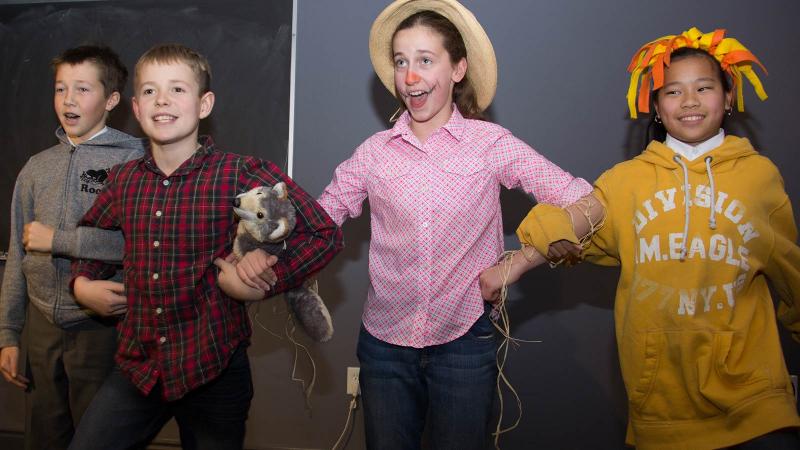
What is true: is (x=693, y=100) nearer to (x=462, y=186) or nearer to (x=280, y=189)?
(x=462, y=186)

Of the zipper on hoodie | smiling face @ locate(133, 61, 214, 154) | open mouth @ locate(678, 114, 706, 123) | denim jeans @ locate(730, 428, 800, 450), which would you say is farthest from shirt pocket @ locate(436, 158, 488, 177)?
the zipper on hoodie

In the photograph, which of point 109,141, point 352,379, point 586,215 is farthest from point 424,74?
point 352,379

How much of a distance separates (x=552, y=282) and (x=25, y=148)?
2.39 m

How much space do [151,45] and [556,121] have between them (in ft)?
5.83

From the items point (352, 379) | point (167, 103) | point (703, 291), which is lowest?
point (352, 379)

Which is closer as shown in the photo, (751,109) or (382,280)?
(382,280)

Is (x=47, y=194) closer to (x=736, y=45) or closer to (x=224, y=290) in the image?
(x=224, y=290)

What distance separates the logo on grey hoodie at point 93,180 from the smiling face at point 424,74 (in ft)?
3.23

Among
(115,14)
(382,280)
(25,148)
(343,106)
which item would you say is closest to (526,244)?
(382,280)

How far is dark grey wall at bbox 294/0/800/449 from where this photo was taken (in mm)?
2328

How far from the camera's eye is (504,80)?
245 centimetres

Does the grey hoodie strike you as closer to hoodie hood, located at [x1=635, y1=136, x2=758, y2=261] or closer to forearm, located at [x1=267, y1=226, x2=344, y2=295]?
forearm, located at [x1=267, y1=226, x2=344, y2=295]

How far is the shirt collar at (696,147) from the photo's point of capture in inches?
65.1

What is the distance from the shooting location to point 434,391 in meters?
1.66
